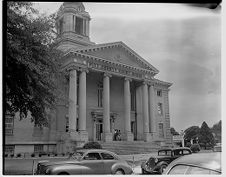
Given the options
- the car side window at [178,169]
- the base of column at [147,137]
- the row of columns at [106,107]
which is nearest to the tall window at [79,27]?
the row of columns at [106,107]

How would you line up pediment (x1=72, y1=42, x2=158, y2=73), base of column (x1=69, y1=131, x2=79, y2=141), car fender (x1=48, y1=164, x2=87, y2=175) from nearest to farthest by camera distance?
car fender (x1=48, y1=164, x2=87, y2=175) → base of column (x1=69, y1=131, x2=79, y2=141) → pediment (x1=72, y1=42, x2=158, y2=73)

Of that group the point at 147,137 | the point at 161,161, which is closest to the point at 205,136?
the point at 161,161

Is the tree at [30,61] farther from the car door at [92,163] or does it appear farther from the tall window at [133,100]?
the tall window at [133,100]

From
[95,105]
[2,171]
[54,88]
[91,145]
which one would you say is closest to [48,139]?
[91,145]

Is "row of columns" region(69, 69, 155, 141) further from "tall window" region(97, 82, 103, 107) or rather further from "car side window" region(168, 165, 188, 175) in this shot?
"car side window" region(168, 165, 188, 175)

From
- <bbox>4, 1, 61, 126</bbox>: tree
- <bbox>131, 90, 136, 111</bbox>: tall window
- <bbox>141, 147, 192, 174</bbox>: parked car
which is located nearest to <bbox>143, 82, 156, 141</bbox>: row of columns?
<bbox>131, 90, 136, 111</bbox>: tall window

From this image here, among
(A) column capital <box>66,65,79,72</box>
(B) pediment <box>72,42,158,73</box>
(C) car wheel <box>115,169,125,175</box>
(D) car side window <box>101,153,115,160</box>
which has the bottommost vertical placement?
(C) car wheel <box>115,169,125,175</box>

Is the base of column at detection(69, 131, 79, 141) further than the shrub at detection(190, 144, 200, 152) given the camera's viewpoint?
Yes

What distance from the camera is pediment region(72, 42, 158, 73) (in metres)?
18.3

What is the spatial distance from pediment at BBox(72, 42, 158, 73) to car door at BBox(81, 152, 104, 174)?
1073 centimetres

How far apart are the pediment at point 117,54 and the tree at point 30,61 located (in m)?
7.83

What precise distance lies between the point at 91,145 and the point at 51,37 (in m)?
6.38

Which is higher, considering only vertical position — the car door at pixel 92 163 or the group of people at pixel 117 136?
the group of people at pixel 117 136

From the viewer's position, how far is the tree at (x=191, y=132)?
424 inches
